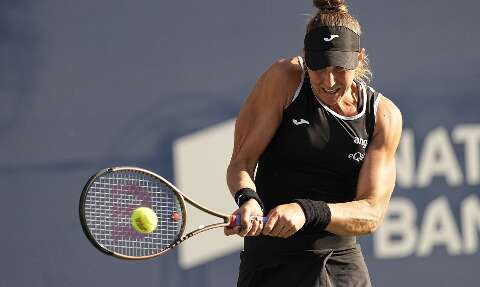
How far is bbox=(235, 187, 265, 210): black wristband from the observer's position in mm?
3629

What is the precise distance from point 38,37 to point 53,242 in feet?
3.43

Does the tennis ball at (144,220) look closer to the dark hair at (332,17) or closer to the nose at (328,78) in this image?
the nose at (328,78)

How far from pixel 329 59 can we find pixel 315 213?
1.72 ft

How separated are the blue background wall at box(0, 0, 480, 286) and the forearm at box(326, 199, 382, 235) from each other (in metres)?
1.98

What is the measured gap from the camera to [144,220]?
12.0ft

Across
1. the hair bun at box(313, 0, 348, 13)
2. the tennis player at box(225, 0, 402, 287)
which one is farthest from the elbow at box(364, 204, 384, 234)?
the hair bun at box(313, 0, 348, 13)

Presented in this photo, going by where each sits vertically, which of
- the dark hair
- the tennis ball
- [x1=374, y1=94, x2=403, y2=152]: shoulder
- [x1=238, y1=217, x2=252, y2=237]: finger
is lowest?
[x1=238, y1=217, x2=252, y2=237]: finger

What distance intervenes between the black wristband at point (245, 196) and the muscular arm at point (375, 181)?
282mm

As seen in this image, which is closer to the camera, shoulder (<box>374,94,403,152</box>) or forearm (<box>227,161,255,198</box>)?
forearm (<box>227,161,255,198</box>)

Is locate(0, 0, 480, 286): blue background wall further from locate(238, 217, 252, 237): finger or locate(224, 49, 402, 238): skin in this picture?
locate(238, 217, 252, 237): finger

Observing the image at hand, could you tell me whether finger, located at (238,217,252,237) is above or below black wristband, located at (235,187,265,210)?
below

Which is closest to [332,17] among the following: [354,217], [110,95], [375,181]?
[375,181]

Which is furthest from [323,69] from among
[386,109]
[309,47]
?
[386,109]

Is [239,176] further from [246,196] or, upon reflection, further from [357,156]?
[357,156]
